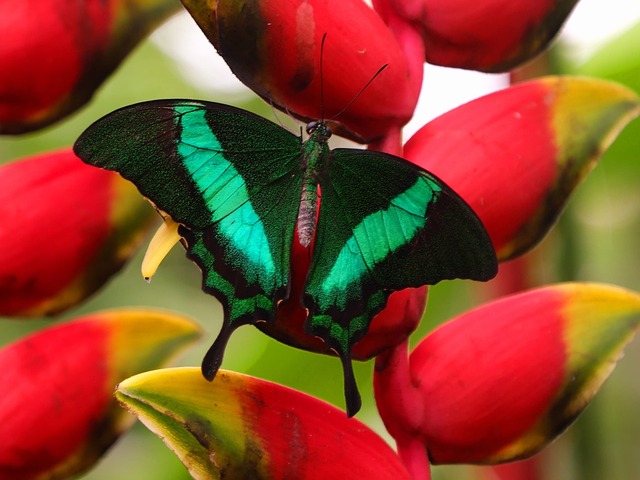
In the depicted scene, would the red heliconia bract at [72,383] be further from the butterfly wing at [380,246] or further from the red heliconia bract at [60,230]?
the butterfly wing at [380,246]

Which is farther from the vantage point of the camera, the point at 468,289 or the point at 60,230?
the point at 468,289

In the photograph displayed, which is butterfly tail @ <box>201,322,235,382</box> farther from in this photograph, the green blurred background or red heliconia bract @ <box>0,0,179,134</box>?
the green blurred background

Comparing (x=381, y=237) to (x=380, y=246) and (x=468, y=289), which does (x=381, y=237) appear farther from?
(x=468, y=289)

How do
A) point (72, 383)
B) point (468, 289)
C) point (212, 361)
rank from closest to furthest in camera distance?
1. point (212, 361)
2. point (72, 383)
3. point (468, 289)

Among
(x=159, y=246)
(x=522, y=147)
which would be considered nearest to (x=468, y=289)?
(x=522, y=147)

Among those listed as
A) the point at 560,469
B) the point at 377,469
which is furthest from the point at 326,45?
the point at 560,469

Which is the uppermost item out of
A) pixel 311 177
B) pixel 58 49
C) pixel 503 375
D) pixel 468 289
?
pixel 58 49
